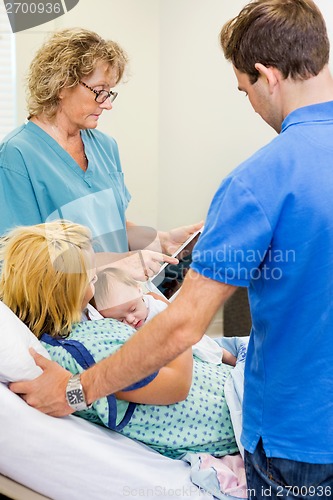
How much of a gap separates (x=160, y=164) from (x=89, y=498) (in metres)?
2.77

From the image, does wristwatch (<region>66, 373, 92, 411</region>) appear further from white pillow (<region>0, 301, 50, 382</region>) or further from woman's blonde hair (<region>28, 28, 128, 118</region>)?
woman's blonde hair (<region>28, 28, 128, 118</region>)

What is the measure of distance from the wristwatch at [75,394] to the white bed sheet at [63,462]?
0.10 meters

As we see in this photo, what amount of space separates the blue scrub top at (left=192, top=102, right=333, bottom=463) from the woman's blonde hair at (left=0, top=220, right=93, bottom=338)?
1.42ft

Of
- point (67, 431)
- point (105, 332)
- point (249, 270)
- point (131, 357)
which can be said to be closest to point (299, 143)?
point (249, 270)

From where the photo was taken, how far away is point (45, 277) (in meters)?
1.38

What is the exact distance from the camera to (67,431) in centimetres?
131

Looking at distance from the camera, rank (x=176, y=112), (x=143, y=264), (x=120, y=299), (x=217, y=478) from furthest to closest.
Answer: (x=176, y=112) < (x=143, y=264) < (x=120, y=299) < (x=217, y=478)

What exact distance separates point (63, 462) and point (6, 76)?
228 cm

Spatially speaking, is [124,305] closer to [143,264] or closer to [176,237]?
[143,264]

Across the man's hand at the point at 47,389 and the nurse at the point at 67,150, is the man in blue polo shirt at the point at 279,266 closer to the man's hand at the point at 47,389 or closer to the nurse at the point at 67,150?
the man's hand at the point at 47,389

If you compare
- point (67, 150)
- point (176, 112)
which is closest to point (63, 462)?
point (67, 150)

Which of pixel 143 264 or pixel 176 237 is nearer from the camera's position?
pixel 143 264

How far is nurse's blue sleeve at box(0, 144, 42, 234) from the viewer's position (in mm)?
1806

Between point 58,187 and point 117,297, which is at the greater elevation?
point 58,187
